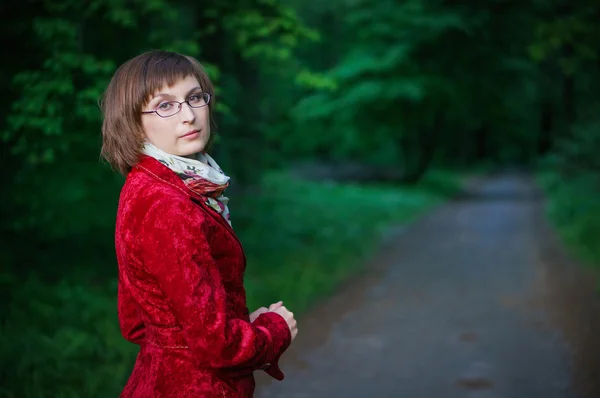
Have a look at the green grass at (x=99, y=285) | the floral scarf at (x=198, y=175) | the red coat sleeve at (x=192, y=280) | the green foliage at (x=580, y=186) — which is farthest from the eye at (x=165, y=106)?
the green foliage at (x=580, y=186)

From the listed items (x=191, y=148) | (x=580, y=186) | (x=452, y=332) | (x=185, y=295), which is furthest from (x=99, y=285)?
(x=580, y=186)

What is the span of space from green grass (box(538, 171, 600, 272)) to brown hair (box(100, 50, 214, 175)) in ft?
25.4

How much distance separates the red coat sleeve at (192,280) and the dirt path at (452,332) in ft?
10.6

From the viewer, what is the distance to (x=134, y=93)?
69.6 inches

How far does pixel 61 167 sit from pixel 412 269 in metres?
5.53

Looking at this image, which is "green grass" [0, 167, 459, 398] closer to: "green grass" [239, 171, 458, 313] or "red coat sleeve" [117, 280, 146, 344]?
"green grass" [239, 171, 458, 313]

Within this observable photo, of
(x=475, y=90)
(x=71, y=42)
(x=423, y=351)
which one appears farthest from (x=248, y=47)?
(x=475, y=90)

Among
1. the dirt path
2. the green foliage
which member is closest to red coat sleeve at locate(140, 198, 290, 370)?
the dirt path

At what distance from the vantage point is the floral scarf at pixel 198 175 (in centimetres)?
176

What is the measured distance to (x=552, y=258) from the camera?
1009 cm

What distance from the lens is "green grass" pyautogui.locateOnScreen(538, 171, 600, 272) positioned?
952 cm

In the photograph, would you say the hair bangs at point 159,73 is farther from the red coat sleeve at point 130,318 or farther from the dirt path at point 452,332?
the dirt path at point 452,332

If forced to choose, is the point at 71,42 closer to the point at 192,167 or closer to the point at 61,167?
the point at 61,167

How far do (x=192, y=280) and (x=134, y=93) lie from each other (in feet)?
1.82
